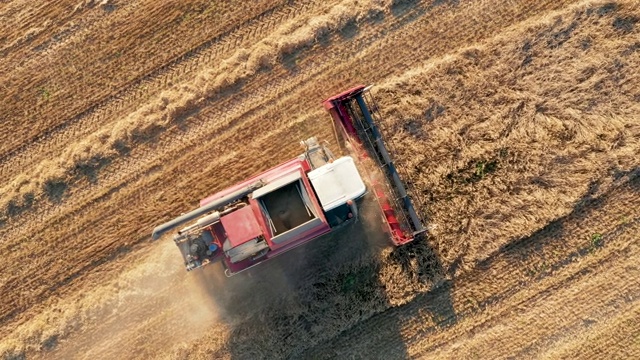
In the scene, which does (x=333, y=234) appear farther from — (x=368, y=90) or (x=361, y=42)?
(x=361, y=42)

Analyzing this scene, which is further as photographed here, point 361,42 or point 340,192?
point 361,42

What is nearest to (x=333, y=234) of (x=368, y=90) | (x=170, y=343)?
(x=368, y=90)

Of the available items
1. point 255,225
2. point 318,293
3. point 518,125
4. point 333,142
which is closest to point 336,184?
point 255,225

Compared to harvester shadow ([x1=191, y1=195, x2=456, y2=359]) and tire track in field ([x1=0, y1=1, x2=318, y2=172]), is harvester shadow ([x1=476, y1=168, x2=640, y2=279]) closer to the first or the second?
harvester shadow ([x1=191, y1=195, x2=456, y2=359])

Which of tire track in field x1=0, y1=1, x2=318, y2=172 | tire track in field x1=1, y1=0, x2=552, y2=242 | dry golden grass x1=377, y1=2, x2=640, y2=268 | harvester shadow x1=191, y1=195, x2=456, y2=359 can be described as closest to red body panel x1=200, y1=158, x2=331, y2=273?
harvester shadow x1=191, y1=195, x2=456, y2=359

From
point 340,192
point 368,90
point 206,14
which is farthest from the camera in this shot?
point 206,14

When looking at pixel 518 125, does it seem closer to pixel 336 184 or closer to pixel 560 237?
pixel 560 237
